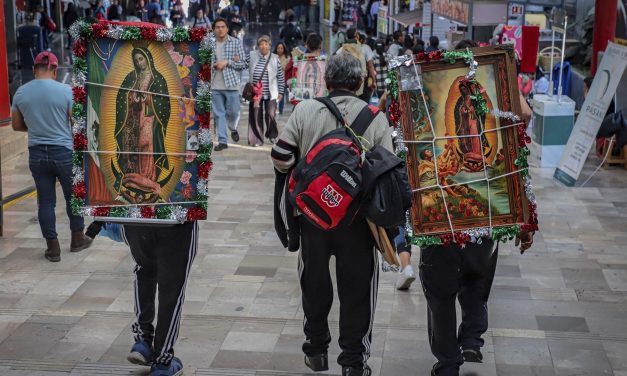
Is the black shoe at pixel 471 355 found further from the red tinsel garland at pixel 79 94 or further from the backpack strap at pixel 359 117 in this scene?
the red tinsel garland at pixel 79 94

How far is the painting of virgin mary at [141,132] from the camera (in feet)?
17.4

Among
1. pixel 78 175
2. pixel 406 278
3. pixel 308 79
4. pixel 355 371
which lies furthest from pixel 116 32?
pixel 308 79

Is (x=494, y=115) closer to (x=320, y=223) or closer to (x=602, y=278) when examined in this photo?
(x=320, y=223)

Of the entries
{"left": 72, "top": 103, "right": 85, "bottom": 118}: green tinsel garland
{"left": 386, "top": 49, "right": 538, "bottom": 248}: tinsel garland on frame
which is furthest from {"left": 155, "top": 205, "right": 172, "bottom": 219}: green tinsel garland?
{"left": 386, "top": 49, "right": 538, "bottom": 248}: tinsel garland on frame

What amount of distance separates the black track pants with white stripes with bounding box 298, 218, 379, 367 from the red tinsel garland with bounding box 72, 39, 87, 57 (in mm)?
1463

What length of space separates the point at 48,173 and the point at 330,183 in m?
3.74

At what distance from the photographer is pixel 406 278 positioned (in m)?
7.11

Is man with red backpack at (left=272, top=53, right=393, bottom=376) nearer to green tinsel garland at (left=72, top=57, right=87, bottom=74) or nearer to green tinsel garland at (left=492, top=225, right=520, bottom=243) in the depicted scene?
green tinsel garland at (left=492, top=225, right=520, bottom=243)

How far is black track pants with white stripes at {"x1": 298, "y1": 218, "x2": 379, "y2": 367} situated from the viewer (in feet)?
17.0

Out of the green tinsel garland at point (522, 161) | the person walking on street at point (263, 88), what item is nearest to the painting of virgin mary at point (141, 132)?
the green tinsel garland at point (522, 161)

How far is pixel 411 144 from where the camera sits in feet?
17.3

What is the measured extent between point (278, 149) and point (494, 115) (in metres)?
1.16

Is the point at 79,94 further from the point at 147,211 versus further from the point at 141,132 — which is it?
the point at 147,211

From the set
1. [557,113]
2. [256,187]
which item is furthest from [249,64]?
[557,113]
